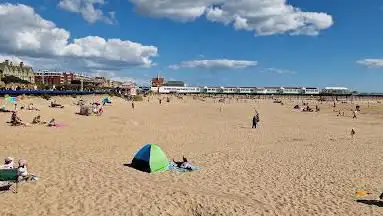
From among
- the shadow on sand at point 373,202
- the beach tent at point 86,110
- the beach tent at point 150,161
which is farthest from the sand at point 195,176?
the beach tent at point 86,110

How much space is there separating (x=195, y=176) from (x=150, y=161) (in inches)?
66.6

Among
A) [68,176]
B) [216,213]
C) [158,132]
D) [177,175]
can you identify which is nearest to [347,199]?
[216,213]

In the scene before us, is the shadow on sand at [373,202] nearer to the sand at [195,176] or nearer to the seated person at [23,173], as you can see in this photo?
the sand at [195,176]

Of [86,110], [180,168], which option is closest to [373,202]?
[180,168]

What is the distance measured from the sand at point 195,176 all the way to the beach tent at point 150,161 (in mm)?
392

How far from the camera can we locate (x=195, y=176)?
46.3 ft

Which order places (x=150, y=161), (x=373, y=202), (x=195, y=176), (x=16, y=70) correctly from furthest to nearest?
1. (x=16, y=70)
2. (x=150, y=161)
3. (x=195, y=176)
4. (x=373, y=202)

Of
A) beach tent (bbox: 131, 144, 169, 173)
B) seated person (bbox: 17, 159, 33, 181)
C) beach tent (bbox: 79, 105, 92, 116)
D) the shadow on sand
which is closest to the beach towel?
beach tent (bbox: 131, 144, 169, 173)

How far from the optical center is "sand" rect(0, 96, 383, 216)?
33.8 ft

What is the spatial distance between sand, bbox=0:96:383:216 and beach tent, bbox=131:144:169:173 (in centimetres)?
39

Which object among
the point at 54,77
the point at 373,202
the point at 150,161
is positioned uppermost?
the point at 54,77

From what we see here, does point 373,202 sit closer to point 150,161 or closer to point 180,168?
point 180,168

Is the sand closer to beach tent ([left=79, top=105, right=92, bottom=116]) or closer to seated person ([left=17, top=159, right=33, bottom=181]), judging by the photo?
seated person ([left=17, top=159, right=33, bottom=181])

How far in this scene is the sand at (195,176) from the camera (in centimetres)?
1030
